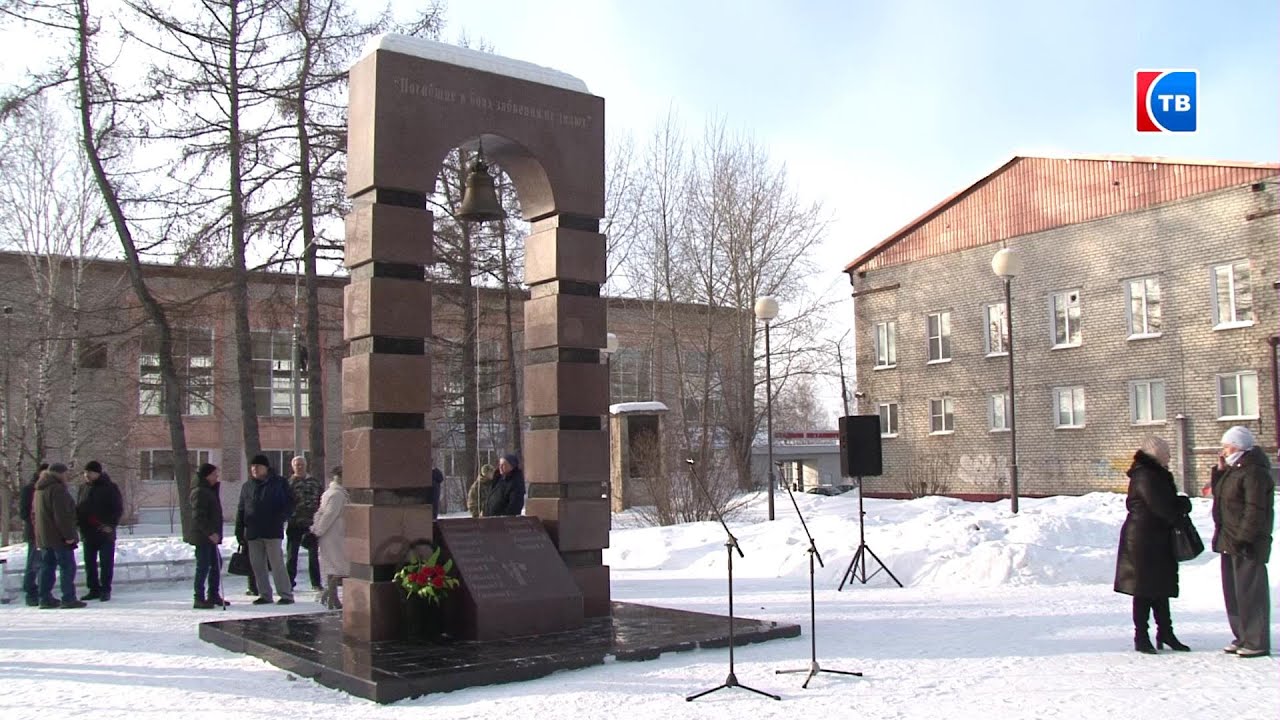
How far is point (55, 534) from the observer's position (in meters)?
13.4

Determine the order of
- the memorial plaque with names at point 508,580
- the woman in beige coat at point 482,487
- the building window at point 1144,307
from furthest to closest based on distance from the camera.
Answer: the building window at point 1144,307 → the woman in beige coat at point 482,487 → the memorial plaque with names at point 508,580

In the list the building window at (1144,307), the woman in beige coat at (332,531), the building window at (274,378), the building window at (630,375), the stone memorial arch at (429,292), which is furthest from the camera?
the building window at (274,378)

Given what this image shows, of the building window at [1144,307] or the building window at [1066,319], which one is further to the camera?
the building window at [1066,319]

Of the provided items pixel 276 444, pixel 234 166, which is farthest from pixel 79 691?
pixel 276 444

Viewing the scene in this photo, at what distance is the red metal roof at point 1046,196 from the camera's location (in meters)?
29.2

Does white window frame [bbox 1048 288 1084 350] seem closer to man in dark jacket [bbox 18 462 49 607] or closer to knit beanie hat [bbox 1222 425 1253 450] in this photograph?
knit beanie hat [bbox 1222 425 1253 450]

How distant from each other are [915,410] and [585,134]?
27.8m

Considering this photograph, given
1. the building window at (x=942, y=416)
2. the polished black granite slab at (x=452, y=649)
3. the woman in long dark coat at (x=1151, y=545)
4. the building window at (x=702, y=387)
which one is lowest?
the polished black granite slab at (x=452, y=649)

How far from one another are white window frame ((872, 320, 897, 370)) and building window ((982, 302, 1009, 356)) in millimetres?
3736

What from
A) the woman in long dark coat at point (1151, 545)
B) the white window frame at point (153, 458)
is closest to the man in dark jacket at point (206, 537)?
the woman in long dark coat at point (1151, 545)

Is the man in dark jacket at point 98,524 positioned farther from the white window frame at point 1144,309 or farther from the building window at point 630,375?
the building window at point 630,375

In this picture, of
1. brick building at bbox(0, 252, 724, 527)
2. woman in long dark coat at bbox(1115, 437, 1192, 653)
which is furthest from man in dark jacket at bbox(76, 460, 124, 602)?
woman in long dark coat at bbox(1115, 437, 1192, 653)

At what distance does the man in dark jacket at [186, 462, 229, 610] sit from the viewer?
13.0m

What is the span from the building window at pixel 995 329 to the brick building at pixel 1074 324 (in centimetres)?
5
